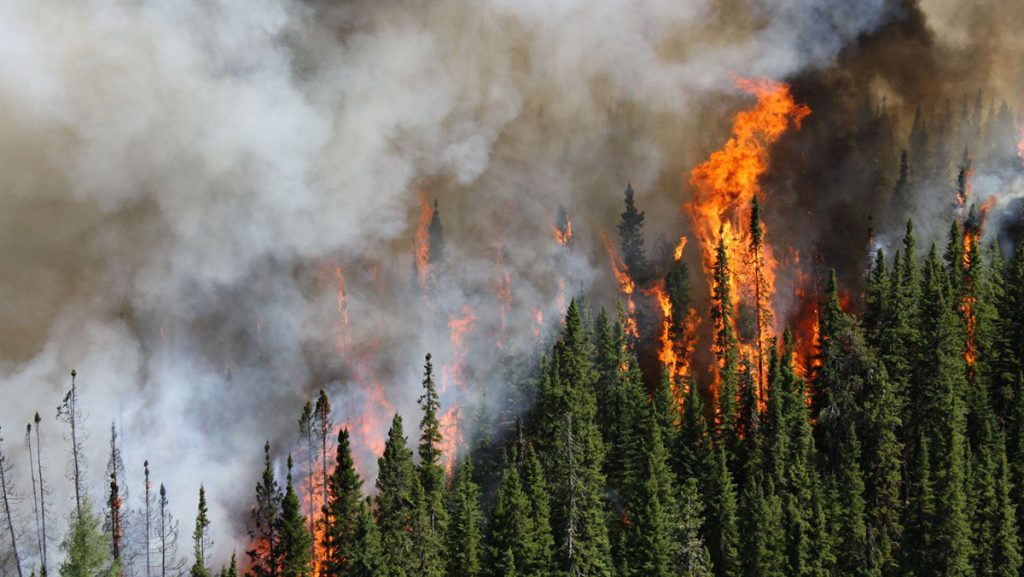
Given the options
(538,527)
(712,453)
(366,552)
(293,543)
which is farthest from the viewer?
(712,453)

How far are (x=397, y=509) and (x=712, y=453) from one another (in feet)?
112

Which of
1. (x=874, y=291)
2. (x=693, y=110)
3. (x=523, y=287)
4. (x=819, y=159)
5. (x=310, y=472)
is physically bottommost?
(x=310, y=472)

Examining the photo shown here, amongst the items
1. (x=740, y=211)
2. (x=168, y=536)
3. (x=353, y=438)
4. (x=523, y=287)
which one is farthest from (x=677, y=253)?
(x=168, y=536)

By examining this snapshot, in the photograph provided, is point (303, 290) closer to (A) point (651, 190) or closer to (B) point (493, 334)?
(B) point (493, 334)

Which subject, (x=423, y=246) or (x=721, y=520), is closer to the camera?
(x=721, y=520)

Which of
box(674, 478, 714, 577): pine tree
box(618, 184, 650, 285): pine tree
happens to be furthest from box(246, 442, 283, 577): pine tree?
box(618, 184, 650, 285): pine tree

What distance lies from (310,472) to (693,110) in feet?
237

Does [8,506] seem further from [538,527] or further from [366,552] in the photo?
[538,527]

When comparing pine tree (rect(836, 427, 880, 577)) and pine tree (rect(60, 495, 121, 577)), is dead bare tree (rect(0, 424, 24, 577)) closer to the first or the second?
pine tree (rect(60, 495, 121, 577))

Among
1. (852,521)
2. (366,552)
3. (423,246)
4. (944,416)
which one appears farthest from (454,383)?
(944,416)

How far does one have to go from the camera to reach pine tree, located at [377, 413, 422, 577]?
367 feet

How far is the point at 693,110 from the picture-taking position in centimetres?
17462

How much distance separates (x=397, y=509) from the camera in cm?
11575

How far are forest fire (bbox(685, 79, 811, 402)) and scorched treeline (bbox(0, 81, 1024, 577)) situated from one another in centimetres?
35
